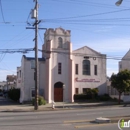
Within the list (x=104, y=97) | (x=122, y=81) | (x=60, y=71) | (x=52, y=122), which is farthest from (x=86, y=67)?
(x=52, y=122)

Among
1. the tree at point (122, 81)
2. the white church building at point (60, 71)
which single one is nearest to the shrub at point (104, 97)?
the white church building at point (60, 71)

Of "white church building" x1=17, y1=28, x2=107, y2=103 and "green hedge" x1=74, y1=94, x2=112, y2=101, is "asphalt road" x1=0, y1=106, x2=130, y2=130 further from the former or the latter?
"green hedge" x1=74, y1=94, x2=112, y2=101

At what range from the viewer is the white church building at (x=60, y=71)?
39.1 m

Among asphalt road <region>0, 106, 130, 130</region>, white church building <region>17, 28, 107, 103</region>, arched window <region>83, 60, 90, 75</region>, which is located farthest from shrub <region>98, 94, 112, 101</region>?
asphalt road <region>0, 106, 130, 130</region>

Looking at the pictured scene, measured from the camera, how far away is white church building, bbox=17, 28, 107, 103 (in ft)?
128

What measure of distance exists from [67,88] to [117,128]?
27379 mm

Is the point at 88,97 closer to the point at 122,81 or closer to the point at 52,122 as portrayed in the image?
the point at 122,81

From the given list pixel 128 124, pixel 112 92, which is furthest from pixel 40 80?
pixel 128 124

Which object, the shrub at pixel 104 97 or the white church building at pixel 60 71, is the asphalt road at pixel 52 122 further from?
the shrub at pixel 104 97

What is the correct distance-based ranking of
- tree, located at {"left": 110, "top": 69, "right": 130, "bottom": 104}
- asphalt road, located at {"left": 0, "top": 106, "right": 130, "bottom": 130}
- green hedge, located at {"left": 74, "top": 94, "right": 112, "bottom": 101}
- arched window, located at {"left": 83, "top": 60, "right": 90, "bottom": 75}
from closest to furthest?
asphalt road, located at {"left": 0, "top": 106, "right": 130, "bottom": 130} → tree, located at {"left": 110, "top": 69, "right": 130, "bottom": 104} → green hedge, located at {"left": 74, "top": 94, "right": 112, "bottom": 101} → arched window, located at {"left": 83, "top": 60, "right": 90, "bottom": 75}

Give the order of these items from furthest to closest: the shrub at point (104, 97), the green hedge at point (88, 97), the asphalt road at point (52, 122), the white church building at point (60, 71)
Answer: the shrub at point (104, 97)
the green hedge at point (88, 97)
the white church building at point (60, 71)
the asphalt road at point (52, 122)

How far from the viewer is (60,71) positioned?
40.0m

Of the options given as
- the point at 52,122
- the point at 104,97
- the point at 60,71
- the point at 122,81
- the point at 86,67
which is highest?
the point at 86,67

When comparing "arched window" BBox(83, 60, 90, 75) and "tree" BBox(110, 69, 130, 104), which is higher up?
"arched window" BBox(83, 60, 90, 75)
